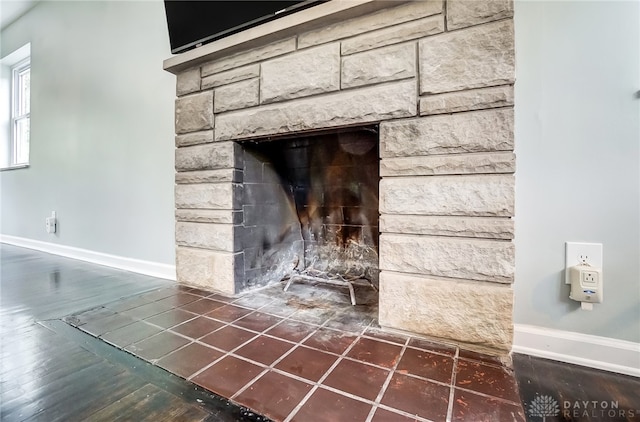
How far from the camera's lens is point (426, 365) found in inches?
34.9

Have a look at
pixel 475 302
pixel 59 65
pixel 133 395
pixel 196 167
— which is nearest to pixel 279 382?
pixel 133 395

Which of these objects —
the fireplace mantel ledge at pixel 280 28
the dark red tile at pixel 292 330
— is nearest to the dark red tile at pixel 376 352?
the dark red tile at pixel 292 330

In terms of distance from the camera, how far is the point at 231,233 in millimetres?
1519

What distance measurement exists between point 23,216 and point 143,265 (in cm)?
231

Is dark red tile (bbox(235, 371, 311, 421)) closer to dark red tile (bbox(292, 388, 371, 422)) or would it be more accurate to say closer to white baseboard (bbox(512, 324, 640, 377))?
dark red tile (bbox(292, 388, 371, 422))

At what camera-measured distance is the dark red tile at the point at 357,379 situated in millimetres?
763

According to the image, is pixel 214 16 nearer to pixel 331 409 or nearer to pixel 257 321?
pixel 257 321

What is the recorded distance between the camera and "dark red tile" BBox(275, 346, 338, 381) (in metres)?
0.84

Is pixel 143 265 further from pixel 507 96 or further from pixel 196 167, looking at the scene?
pixel 507 96

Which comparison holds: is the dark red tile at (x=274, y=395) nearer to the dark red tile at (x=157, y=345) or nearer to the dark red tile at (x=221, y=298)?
the dark red tile at (x=157, y=345)

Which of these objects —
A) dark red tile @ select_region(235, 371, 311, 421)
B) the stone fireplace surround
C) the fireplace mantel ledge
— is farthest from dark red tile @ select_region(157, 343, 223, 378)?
the fireplace mantel ledge

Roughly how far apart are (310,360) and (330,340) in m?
0.15

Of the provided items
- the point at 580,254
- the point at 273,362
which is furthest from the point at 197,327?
the point at 580,254

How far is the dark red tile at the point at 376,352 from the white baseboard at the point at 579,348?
491 millimetres
